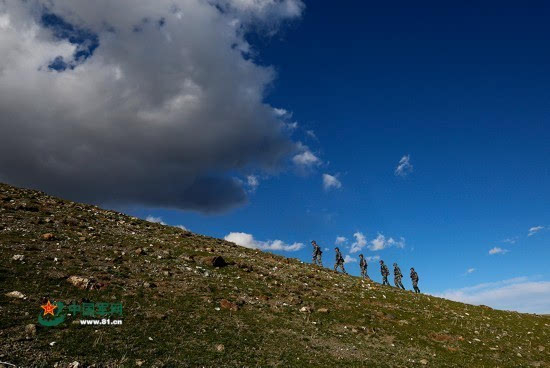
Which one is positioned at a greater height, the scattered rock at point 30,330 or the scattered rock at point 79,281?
the scattered rock at point 79,281

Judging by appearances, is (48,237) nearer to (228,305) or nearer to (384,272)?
(228,305)

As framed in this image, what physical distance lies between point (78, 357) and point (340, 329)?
15804 millimetres

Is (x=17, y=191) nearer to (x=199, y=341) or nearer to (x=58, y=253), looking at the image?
(x=58, y=253)

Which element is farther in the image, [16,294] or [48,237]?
[48,237]

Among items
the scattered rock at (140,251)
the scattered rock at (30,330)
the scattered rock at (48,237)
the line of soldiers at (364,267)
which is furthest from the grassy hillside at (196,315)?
the line of soldiers at (364,267)

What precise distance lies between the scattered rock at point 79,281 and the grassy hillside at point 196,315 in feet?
0.20

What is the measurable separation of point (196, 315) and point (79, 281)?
7.39 meters

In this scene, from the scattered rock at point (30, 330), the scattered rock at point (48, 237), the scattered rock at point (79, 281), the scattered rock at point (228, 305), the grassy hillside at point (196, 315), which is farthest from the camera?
the scattered rock at point (48, 237)

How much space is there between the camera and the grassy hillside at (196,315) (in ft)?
48.9

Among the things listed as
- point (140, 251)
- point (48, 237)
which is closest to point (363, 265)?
point (140, 251)

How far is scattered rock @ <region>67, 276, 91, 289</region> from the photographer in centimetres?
1973

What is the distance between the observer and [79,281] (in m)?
20.0

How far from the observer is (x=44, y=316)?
15.8 metres

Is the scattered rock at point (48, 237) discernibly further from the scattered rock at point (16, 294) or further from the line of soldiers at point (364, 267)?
the line of soldiers at point (364, 267)
